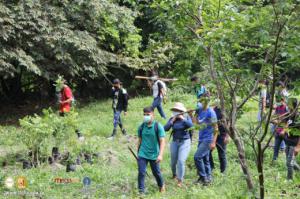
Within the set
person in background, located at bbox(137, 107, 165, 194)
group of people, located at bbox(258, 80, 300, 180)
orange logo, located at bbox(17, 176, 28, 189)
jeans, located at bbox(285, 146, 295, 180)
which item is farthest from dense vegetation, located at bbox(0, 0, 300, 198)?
orange logo, located at bbox(17, 176, 28, 189)

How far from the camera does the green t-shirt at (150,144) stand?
7938 millimetres

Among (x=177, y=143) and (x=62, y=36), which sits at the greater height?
(x=62, y=36)

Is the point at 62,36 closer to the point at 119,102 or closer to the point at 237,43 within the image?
the point at 119,102

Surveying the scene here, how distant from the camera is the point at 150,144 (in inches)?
314

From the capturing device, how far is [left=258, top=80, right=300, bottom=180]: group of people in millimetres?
3973

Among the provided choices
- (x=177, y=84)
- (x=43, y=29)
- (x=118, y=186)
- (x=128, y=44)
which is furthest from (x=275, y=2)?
(x=128, y=44)

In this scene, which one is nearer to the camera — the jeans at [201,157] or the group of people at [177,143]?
the group of people at [177,143]

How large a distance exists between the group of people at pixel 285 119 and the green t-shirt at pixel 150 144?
179cm

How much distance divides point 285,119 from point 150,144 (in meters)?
3.66

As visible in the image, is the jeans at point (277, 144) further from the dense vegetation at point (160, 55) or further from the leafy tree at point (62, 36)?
the leafy tree at point (62, 36)

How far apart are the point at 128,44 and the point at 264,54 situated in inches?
625

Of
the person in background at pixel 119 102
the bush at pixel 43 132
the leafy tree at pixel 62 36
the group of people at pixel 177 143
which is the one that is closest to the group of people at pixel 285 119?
the group of people at pixel 177 143

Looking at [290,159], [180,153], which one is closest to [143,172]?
[180,153]

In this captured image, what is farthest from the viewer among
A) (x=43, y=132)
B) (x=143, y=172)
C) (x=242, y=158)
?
(x=43, y=132)
